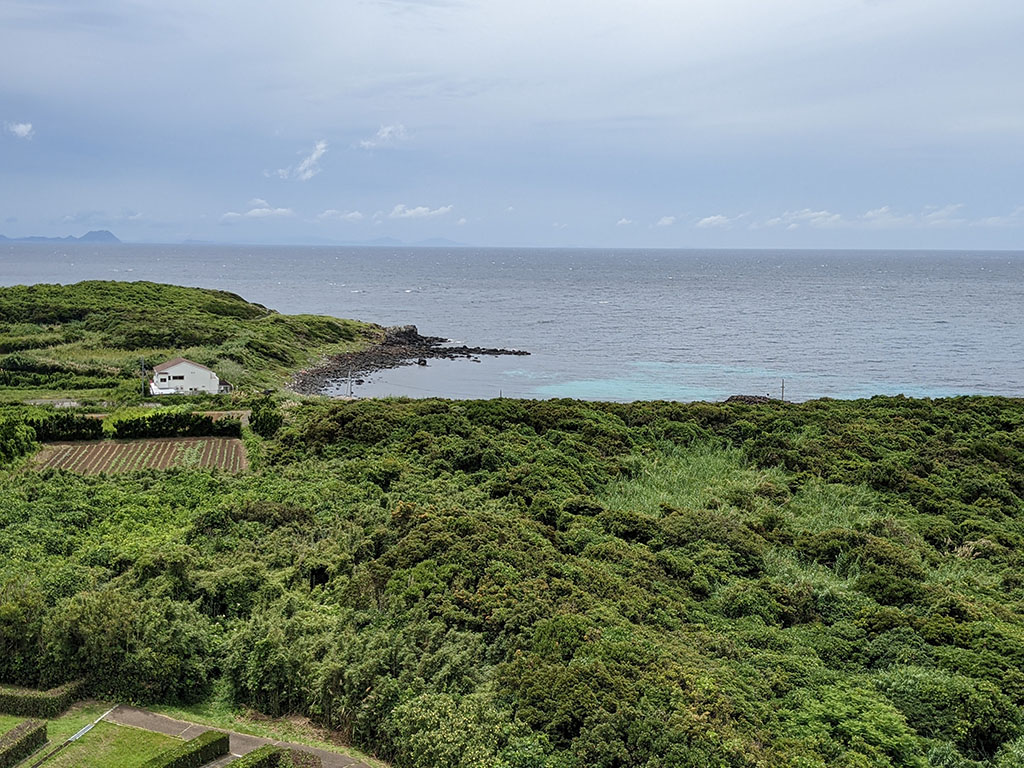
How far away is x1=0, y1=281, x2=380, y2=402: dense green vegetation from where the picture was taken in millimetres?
60344

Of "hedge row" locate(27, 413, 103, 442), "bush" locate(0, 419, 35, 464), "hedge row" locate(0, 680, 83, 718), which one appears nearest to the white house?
"hedge row" locate(27, 413, 103, 442)

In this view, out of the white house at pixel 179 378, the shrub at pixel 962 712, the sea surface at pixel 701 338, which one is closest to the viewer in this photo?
the shrub at pixel 962 712

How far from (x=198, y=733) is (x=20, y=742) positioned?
358cm

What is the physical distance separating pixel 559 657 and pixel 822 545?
42.8 feet

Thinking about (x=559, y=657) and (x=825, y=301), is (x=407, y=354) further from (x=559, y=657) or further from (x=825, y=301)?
(x=825, y=301)

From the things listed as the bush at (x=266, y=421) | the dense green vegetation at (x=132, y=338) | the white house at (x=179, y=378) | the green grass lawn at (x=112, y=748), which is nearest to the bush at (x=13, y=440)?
the bush at (x=266, y=421)

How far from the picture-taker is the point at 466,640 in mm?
20000

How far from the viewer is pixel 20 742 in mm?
16812

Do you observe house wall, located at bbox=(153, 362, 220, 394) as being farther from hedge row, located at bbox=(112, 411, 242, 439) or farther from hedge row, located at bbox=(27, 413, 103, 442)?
hedge row, located at bbox=(27, 413, 103, 442)

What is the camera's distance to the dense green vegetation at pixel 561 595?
16.8m

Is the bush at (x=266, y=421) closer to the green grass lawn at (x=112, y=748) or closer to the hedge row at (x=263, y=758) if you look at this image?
the green grass lawn at (x=112, y=748)

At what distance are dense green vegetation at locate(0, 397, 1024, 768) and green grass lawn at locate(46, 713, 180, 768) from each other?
5.61 feet

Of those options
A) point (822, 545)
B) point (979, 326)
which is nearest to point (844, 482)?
point (822, 545)

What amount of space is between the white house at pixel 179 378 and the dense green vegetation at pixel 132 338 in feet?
6.17
